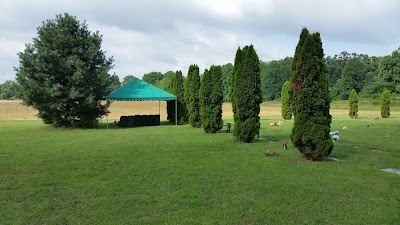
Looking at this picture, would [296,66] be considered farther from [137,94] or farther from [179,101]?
[179,101]

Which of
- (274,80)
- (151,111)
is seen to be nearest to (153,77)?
(274,80)

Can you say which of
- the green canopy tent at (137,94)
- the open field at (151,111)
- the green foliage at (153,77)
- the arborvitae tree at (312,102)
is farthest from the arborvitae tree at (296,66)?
the green foliage at (153,77)

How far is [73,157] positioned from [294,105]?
19.8 feet

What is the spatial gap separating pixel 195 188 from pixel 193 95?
14760mm

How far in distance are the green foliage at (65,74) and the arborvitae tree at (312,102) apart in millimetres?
13466

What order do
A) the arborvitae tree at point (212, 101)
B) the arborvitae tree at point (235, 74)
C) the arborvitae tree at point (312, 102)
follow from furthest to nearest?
the arborvitae tree at point (212, 101) < the arborvitae tree at point (235, 74) < the arborvitae tree at point (312, 102)

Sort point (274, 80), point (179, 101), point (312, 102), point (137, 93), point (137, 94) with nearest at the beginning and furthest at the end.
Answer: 1. point (312, 102)
2. point (137, 94)
3. point (137, 93)
4. point (179, 101)
5. point (274, 80)

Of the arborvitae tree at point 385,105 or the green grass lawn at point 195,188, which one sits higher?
the arborvitae tree at point 385,105

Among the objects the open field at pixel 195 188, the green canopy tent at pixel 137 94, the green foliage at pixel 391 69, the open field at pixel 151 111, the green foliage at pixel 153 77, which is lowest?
the open field at pixel 195 188

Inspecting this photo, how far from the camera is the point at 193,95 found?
2055 centimetres

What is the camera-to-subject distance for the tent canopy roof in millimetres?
22016

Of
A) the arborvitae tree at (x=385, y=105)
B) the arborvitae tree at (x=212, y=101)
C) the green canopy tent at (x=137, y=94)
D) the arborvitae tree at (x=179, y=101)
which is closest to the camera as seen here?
the arborvitae tree at (x=212, y=101)

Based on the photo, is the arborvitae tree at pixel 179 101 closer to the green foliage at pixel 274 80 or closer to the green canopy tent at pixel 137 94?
the green canopy tent at pixel 137 94

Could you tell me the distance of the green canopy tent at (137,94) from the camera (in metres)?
22.0
